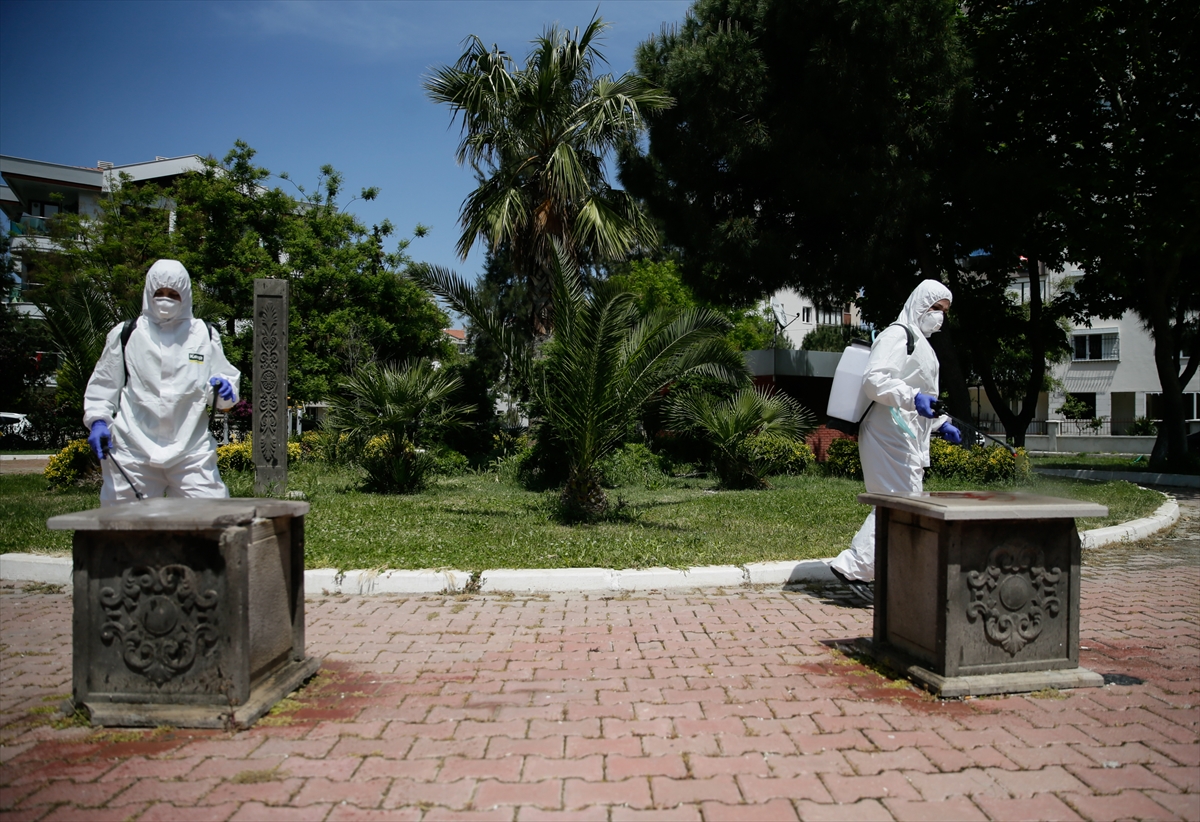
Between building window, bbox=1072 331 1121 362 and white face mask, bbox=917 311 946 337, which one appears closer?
white face mask, bbox=917 311 946 337

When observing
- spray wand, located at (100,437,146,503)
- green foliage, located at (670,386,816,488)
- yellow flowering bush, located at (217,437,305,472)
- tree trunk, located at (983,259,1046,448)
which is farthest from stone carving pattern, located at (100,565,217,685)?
tree trunk, located at (983,259,1046,448)

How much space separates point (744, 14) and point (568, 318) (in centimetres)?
1000

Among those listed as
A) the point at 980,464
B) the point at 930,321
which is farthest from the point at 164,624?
the point at 980,464

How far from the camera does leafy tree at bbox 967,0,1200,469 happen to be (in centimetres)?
1542

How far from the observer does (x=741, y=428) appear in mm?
12648

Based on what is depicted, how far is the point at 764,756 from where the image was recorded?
3.39 m

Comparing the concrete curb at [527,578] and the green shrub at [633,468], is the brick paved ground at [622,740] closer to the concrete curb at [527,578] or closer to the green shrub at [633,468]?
the concrete curb at [527,578]

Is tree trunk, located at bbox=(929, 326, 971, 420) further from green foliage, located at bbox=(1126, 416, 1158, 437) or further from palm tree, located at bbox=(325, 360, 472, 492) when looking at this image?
green foliage, located at bbox=(1126, 416, 1158, 437)

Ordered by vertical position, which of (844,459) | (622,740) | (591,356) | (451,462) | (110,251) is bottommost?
(622,740)

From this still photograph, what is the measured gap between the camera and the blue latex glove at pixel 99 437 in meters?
4.79

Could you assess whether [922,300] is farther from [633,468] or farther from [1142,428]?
[1142,428]

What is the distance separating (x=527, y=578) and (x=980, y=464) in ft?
34.6

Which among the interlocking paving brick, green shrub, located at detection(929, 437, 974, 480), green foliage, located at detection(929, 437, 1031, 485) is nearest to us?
the interlocking paving brick

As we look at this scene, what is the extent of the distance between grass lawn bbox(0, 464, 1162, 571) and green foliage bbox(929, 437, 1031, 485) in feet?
2.42
